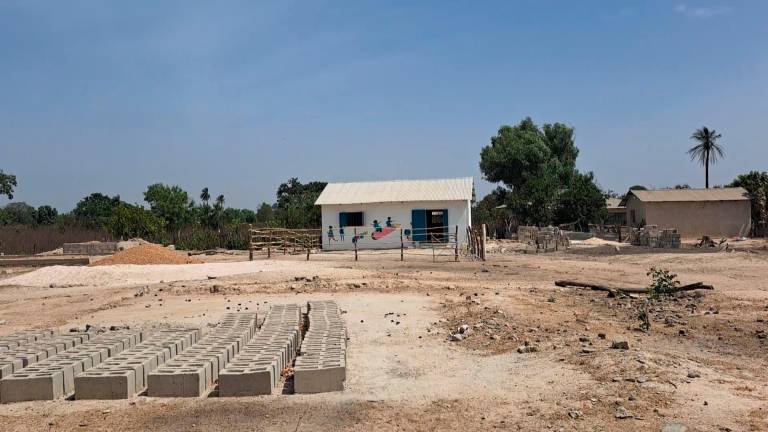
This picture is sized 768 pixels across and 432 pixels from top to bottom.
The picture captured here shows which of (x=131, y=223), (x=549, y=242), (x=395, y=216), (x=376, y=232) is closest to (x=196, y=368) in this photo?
(x=549, y=242)

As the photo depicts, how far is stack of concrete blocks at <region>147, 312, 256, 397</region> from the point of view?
6.60 m

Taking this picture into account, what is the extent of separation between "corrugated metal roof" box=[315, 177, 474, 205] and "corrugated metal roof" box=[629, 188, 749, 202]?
47.2ft

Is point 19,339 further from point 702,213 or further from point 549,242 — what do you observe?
point 702,213

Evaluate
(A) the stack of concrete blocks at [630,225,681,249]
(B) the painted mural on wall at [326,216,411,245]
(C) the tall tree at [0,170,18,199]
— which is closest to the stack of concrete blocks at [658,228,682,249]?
(A) the stack of concrete blocks at [630,225,681,249]

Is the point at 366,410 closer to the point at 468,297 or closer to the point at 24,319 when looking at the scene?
the point at 468,297

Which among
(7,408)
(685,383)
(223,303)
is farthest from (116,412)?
(223,303)

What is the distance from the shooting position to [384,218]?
35031mm

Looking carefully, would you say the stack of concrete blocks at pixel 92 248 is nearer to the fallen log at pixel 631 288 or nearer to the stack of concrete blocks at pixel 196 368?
the fallen log at pixel 631 288

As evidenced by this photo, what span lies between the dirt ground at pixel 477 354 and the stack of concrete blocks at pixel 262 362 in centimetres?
18

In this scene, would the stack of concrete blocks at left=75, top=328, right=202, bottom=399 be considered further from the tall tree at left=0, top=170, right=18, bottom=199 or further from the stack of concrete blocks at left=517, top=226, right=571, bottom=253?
the tall tree at left=0, top=170, right=18, bottom=199

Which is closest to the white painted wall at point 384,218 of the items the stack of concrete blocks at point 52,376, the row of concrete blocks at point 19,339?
the row of concrete blocks at point 19,339

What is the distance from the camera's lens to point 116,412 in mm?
6211

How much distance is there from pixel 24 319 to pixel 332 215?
23060 millimetres

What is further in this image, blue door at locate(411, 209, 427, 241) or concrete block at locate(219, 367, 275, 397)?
blue door at locate(411, 209, 427, 241)
